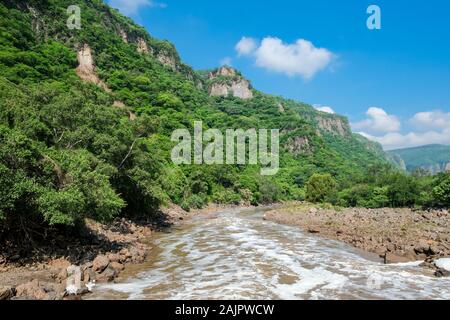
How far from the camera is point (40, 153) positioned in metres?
20.5

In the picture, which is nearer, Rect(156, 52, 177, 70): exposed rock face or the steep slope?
the steep slope

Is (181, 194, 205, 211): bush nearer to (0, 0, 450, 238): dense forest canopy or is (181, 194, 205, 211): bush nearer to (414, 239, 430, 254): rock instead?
(0, 0, 450, 238): dense forest canopy

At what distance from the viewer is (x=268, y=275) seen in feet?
67.2

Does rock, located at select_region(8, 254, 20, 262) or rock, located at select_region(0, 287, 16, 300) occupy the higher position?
rock, located at select_region(8, 254, 20, 262)

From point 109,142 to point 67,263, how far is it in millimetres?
16668

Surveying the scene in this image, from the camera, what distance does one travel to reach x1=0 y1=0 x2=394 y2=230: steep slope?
20500 mm

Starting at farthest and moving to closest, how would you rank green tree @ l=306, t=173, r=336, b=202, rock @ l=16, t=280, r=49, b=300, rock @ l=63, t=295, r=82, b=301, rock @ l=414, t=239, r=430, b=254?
green tree @ l=306, t=173, r=336, b=202 → rock @ l=414, t=239, r=430, b=254 → rock @ l=63, t=295, r=82, b=301 → rock @ l=16, t=280, r=49, b=300

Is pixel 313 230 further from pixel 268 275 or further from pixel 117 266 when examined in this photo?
pixel 117 266

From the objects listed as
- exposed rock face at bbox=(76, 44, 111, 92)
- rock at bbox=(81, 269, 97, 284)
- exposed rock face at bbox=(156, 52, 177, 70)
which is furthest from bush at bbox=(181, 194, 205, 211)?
exposed rock face at bbox=(156, 52, 177, 70)

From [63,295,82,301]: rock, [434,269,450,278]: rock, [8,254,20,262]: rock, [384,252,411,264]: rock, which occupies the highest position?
[8,254,20,262]: rock

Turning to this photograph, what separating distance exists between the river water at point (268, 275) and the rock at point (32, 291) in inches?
92.0

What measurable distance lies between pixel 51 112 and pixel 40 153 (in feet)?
34.7

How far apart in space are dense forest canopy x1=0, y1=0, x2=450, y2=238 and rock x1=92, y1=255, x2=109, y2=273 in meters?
2.56
